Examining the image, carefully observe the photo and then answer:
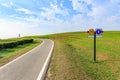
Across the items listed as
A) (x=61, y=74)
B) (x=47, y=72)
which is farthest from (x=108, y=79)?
(x=47, y=72)

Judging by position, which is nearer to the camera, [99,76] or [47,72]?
[99,76]

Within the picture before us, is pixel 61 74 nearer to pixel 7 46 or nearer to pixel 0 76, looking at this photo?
pixel 0 76

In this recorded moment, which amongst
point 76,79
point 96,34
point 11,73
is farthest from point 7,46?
point 76,79

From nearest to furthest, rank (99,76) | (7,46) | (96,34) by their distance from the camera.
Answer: (99,76)
(96,34)
(7,46)

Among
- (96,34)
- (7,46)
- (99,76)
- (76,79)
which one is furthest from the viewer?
(7,46)

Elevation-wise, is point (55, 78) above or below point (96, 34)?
below

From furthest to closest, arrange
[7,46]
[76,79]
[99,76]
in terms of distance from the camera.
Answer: [7,46] < [99,76] < [76,79]

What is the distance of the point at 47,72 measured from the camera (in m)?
13.3

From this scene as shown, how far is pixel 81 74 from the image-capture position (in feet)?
41.3

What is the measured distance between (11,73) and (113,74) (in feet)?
18.1

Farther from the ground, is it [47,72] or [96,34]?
[96,34]

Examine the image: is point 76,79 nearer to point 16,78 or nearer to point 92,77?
point 92,77

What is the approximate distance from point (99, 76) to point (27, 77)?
363cm

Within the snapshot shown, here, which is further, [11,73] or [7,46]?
[7,46]
